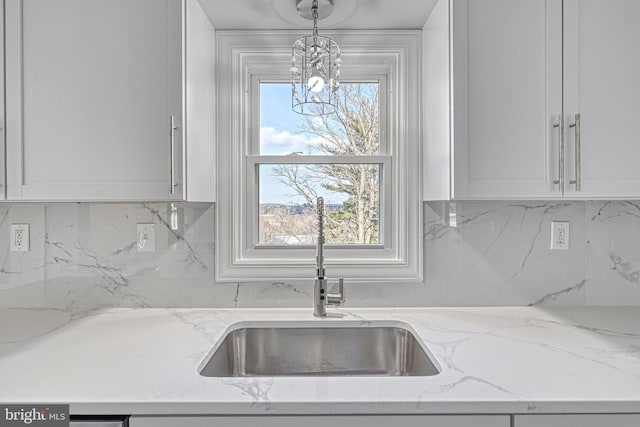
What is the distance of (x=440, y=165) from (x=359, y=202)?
0.43 meters

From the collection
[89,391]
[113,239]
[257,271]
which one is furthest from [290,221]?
[89,391]

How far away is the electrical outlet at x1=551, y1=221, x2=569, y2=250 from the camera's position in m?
1.65

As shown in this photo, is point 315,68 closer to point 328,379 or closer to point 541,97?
point 541,97

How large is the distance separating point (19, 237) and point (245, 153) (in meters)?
0.93

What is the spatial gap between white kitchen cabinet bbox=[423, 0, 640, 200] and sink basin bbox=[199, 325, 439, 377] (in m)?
0.57

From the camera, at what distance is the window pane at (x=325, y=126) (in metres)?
1.74

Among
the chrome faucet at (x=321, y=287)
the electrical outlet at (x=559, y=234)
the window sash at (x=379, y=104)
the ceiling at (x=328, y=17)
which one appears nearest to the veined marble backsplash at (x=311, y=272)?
the electrical outlet at (x=559, y=234)

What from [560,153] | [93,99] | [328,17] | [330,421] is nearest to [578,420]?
[330,421]

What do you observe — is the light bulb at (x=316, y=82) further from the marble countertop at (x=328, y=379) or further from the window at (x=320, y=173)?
the marble countertop at (x=328, y=379)

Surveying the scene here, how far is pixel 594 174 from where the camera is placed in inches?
51.7

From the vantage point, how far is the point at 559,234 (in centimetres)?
165

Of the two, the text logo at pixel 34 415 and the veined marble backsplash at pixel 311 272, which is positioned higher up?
the veined marble backsplash at pixel 311 272

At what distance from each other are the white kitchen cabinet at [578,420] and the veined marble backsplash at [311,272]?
753 millimetres

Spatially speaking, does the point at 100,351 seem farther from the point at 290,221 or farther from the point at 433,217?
the point at 433,217
